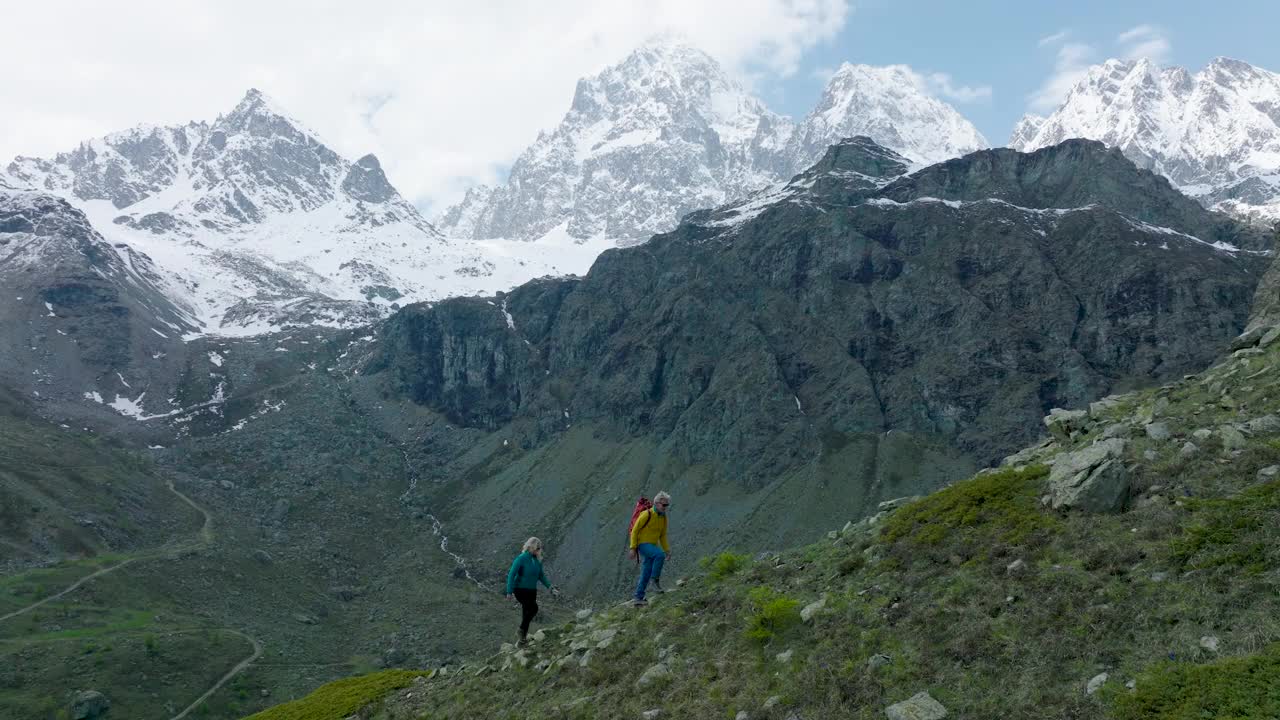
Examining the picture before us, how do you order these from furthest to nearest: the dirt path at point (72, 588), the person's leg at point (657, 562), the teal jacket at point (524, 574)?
the dirt path at point (72, 588) → the person's leg at point (657, 562) → the teal jacket at point (524, 574)

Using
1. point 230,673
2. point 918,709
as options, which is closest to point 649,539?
point 918,709

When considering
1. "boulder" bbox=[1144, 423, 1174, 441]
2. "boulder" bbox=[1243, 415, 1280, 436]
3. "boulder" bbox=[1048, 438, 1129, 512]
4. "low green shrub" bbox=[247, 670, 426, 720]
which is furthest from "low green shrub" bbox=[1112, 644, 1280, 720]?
"low green shrub" bbox=[247, 670, 426, 720]

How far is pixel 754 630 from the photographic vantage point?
16250mm

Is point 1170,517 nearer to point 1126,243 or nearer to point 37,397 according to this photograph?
point 1126,243

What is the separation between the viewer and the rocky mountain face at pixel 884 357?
477 feet

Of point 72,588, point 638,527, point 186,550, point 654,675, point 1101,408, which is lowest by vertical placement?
point 654,675

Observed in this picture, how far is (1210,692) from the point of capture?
9820 millimetres

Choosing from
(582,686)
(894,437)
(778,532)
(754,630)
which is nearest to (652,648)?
(582,686)

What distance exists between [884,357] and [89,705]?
494ft

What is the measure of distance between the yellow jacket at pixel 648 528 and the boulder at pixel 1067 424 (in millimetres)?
12096

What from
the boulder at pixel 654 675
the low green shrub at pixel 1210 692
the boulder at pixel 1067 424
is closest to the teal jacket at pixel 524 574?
the boulder at pixel 654 675

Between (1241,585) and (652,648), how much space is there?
11.6 meters

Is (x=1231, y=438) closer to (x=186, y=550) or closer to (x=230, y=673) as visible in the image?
(x=230, y=673)

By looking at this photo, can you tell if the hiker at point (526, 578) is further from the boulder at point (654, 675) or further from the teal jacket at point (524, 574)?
the boulder at point (654, 675)
